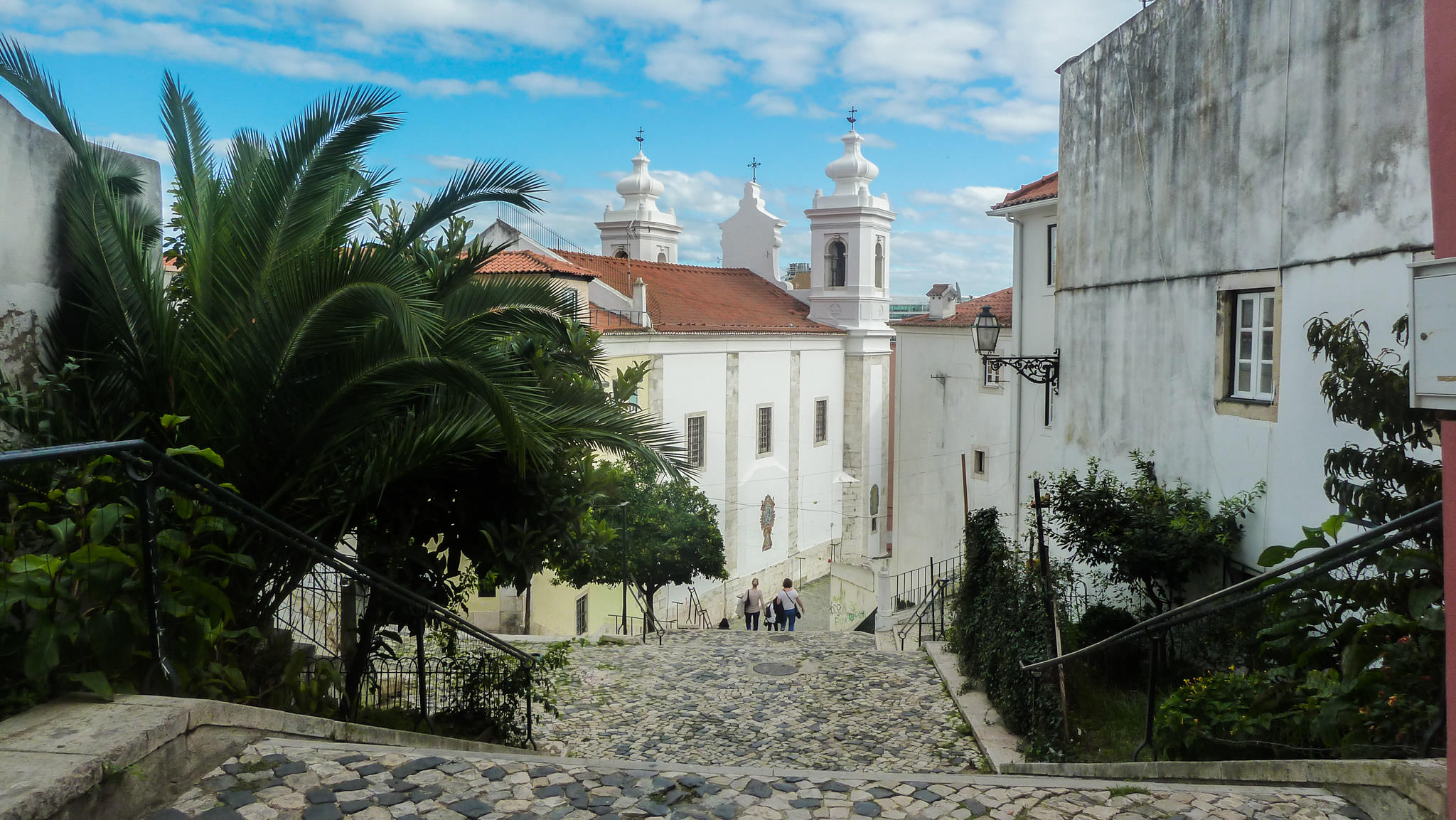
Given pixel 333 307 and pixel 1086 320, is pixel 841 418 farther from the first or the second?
pixel 333 307

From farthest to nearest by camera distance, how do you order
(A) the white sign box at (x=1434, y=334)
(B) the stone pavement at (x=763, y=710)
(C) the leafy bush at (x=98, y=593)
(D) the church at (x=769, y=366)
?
1. (D) the church at (x=769, y=366)
2. (B) the stone pavement at (x=763, y=710)
3. (C) the leafy bush at (x=98, y=593)
4. (A) the white sign box at (x=1434, y=334)

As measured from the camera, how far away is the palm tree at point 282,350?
597cm

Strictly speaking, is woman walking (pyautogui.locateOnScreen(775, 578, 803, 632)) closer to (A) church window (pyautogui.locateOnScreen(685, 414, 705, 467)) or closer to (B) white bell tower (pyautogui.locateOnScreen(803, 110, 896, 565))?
(A) church window (pyautogui.locateOnScreen(685, 414, 705, 467))

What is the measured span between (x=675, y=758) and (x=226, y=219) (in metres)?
5.16

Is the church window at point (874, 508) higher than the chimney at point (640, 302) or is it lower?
lower

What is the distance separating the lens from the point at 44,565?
399 cm

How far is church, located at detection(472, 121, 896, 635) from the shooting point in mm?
30453

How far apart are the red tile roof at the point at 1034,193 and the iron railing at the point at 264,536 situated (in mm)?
15061

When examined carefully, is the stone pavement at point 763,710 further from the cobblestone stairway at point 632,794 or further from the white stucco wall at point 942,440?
the white stucco wall at point 942,440

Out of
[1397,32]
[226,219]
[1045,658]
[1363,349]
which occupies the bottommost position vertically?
[1045,658]

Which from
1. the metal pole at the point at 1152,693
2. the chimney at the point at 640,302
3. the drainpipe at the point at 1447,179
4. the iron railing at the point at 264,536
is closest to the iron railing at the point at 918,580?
the chimney at the point at 640,302

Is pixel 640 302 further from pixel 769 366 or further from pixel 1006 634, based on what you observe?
pixel 1006 634

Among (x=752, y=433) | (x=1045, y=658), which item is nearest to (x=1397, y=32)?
(x=1045, y=658)

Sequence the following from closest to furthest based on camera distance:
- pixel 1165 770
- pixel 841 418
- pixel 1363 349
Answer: pixel 1165 770 < pixel 1363 349 < pixel 841 418
